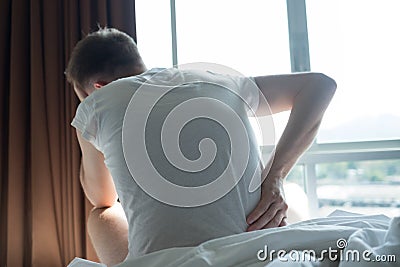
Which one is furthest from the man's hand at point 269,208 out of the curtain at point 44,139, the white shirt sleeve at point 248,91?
the curtain at point 44,139

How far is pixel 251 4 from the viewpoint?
2283 mm

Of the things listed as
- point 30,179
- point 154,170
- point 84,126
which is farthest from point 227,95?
point 30,179

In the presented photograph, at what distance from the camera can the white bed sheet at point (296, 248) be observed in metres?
0.61

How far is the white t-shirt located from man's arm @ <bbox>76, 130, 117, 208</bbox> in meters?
0.24

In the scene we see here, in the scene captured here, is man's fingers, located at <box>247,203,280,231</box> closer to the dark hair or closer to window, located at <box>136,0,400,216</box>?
the dark hair

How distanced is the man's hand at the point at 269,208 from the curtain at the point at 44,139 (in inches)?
48.9

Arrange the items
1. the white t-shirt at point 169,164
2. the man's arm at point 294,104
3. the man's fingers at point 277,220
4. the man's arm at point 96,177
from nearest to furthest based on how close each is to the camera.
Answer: the white t-shirt at point 169,164, the man's fingers at point 277,220, the man's arm at point 294,104, the man's arm at point 96,177

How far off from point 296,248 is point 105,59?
2.60 feet

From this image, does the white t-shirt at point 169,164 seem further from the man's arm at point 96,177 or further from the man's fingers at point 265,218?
the man's arm at point 96,177

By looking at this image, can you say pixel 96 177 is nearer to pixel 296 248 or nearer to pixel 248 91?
pixel 248 91

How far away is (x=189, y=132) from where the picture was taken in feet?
3.12

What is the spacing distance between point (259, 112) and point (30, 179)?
4.76 feet

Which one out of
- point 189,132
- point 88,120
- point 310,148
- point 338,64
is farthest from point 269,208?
point 338,64

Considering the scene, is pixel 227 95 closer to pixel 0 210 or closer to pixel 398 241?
pixel 398 241
